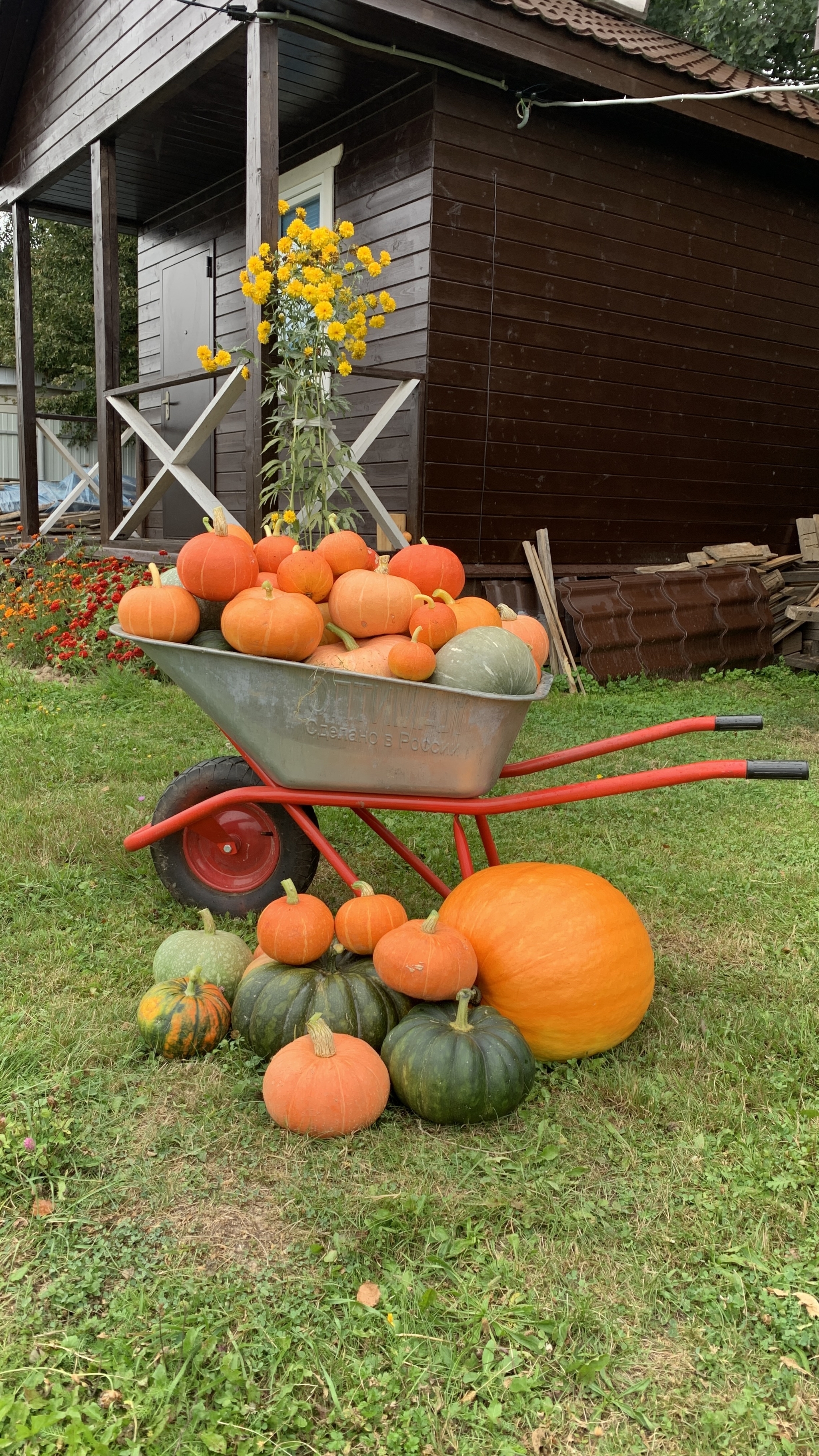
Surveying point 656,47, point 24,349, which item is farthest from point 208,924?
point 24,349

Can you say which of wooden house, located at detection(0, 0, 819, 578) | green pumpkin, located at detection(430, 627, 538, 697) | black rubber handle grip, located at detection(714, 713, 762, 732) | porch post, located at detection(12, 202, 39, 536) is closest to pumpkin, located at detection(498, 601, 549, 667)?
green pumpkin, located at detection(430, 627, 538, 697)

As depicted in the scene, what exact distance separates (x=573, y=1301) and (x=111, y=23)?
8.74 meters

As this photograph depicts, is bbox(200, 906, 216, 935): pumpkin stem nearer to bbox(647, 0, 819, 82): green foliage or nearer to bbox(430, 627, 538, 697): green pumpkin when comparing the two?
bbox(430, 627, 538, 697): green pumpkin

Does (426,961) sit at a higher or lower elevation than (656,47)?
lower

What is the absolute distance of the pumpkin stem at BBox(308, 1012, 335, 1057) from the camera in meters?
2.10

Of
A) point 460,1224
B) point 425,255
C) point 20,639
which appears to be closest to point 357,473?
point 425,255

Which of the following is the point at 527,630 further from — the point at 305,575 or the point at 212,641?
the point at 212,641

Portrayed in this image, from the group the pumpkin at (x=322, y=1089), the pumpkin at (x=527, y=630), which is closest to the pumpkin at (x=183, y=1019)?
the pumpkin at (x=322, y=1089)

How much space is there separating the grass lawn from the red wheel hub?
0.16m

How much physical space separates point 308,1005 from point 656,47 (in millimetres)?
7085

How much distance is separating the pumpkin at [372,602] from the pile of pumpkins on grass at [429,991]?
66cm

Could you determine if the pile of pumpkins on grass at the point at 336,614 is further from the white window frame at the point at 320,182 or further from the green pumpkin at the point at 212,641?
the white window frame at the point at 320,182

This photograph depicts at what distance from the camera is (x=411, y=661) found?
8.09 feet

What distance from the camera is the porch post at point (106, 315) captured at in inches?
289
